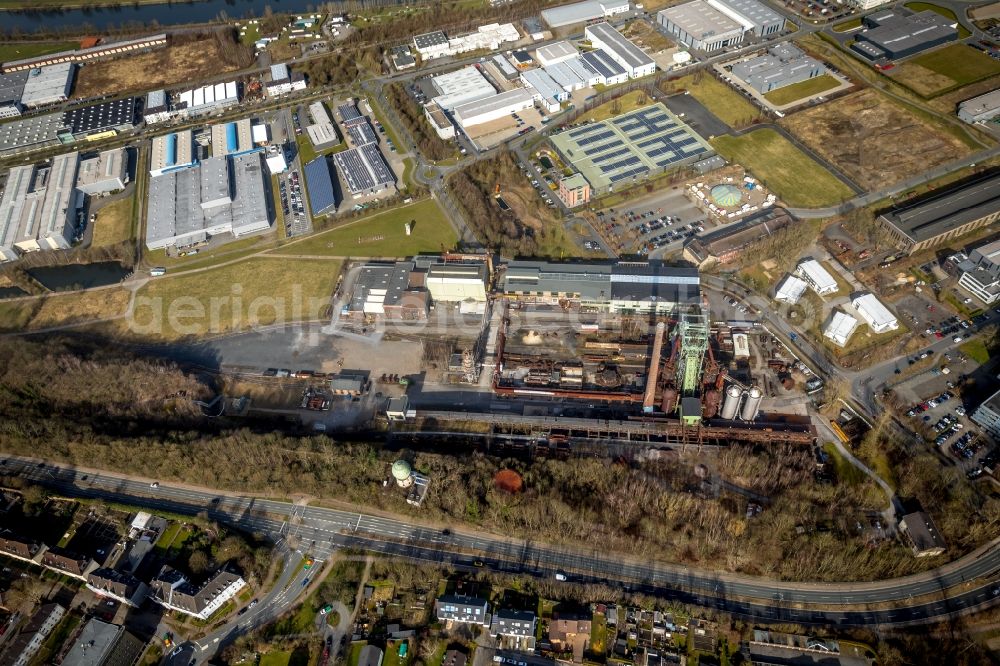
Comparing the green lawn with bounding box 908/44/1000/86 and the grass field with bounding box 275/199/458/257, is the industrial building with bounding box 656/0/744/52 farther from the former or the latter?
Result: the grass field with bounding box 275/199/458/257

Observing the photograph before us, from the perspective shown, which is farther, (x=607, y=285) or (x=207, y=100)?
(x=207, y=100)

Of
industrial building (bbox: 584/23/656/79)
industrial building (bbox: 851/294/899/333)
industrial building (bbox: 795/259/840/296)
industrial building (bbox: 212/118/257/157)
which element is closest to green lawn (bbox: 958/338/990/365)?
industrial building (bbox: 851/294/899/333)

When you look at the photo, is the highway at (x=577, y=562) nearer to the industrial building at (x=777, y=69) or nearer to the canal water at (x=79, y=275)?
the canal water at (x=79, y=275)

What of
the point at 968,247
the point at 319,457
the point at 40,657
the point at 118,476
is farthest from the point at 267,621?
the point at 968,247

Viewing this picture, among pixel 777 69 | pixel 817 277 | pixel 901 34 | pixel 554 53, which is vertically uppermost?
pixel 901 34

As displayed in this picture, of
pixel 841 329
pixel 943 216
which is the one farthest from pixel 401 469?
pixel 943 216

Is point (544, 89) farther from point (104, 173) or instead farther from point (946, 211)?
point (104, 173)

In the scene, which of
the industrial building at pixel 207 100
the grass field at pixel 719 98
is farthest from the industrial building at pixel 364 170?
the grass field at pixel 719 98
